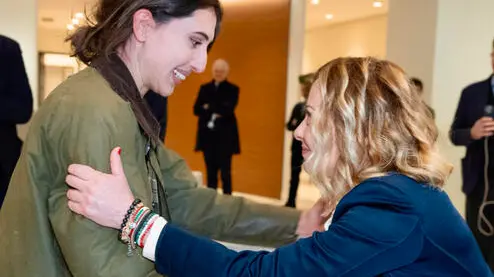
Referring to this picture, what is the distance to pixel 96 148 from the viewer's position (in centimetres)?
87

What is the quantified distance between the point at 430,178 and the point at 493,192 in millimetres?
2144

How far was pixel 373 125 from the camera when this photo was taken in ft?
→ 3.08

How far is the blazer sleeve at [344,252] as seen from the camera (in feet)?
2.73

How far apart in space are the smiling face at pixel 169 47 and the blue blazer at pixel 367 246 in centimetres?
34

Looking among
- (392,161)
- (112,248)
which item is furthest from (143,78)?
(392,161)

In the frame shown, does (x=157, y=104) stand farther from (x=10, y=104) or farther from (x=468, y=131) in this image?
(x=468, y=131)

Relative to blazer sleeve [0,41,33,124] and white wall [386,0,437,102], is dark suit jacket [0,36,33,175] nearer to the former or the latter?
blazer sleeve [0,41,33,124]

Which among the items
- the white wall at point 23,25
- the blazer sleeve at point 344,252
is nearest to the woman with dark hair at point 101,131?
the blazer sleeve at point 344,252

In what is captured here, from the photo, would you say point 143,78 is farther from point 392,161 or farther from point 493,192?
point 493,192

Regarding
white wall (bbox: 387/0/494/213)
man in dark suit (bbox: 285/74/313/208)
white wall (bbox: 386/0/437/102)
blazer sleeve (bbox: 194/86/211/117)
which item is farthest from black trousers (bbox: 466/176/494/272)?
blazer sleeve (bbox: 194/86/211/117)

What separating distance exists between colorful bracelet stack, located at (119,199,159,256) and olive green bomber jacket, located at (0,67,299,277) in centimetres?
1

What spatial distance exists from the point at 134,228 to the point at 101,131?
6.6 inches

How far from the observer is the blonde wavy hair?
0.94m

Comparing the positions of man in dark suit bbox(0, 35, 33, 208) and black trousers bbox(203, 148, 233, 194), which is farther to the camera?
black trousers bbox(203, 148, 233, 194)
